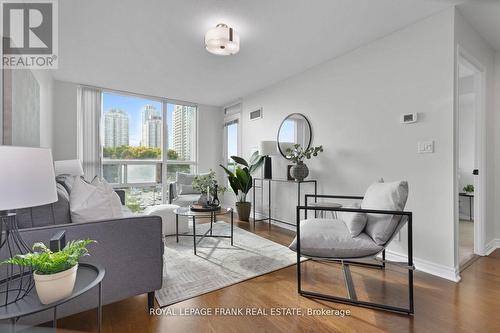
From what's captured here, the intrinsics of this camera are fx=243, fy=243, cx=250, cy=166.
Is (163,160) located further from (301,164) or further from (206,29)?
(206,29)

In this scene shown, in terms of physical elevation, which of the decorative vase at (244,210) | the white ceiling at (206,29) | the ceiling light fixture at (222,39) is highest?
the white ceiling at (206,29)

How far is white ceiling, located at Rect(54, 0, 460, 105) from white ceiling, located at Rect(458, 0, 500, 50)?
129mm

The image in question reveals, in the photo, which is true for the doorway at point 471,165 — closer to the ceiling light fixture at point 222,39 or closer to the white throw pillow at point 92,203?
the ceiling light fixture at point 222,39

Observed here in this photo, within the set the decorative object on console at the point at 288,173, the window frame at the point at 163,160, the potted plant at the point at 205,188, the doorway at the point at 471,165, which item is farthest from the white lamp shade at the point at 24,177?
the window frame at the point at 163,160

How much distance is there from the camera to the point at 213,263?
2.46 m

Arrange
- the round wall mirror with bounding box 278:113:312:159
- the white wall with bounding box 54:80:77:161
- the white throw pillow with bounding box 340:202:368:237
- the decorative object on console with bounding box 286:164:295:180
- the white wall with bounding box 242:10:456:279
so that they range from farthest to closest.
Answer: the white wall with bounding box 54:80:77:161 < the decorative object on console with bounding box 286:164:295:180 < the round wall mirror with bounding box 278:113:312:159 < the white wall with bounding box 242:10:456:279 < the white throw pillow with bounding box 340:202:368:237

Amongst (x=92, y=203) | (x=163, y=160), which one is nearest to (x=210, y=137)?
(x=163, y=160)

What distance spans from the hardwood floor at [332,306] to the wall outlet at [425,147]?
1.16 m

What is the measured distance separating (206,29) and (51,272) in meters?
2.45

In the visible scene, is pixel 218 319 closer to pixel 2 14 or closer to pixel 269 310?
pixel 269 310

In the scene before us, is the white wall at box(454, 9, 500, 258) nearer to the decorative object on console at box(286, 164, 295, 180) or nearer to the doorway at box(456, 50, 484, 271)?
the doorway at box(456, 50, 484, 271)

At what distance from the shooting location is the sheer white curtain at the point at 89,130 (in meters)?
4.35

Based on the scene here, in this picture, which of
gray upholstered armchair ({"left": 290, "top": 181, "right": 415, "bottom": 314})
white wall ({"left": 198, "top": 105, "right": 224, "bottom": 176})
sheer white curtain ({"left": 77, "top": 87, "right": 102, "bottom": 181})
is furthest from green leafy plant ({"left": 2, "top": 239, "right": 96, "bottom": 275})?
white wall ({"left": 198, "top": 105, "right": 224, "bottom": 176})

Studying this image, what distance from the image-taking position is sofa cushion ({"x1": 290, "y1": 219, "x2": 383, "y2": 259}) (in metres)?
1.74
